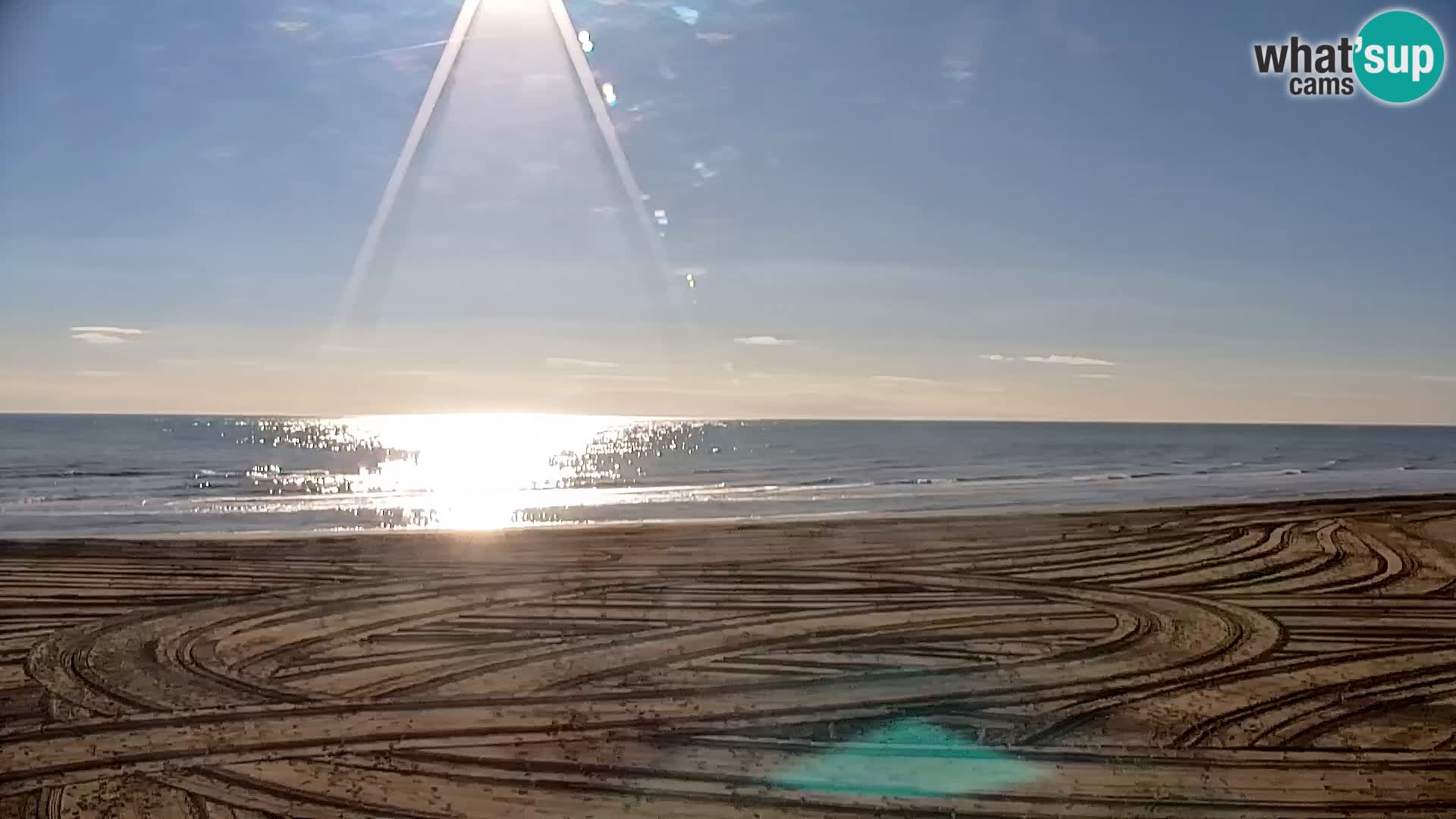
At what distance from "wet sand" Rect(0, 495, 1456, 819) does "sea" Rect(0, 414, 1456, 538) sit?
1096 cm

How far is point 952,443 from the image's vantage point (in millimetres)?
95438

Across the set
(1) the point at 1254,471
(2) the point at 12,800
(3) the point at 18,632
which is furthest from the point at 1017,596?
(1) the point at 1254,471

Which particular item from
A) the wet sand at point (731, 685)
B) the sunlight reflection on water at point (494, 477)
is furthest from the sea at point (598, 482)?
the wet sand at point (731, 685)

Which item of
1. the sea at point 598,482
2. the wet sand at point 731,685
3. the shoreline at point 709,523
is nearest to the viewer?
the wet sand at point 731,685

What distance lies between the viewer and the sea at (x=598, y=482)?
3008 centimetres

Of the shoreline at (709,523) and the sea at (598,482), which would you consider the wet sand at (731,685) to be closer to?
the shoreline at (709,523)

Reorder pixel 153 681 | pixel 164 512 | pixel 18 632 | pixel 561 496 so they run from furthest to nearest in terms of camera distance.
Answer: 1. pixel 561 496
2. pixel 164 512
3. pixel 18 632
4. pixel 153 681

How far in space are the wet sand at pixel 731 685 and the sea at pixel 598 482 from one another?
11.0 m

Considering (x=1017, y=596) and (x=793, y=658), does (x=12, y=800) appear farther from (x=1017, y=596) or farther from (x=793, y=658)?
(x=1017, y=596)

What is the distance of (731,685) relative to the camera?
1044 centimetres

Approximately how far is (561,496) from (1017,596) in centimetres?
2721

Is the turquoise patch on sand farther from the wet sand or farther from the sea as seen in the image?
the sea

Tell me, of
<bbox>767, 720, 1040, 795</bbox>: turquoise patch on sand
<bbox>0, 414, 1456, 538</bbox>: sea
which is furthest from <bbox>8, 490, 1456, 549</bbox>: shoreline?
<bbox>767, 720, 1040, 795</bbox>: turquoise patch on sand

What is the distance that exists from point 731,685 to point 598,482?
38885 millimetres
